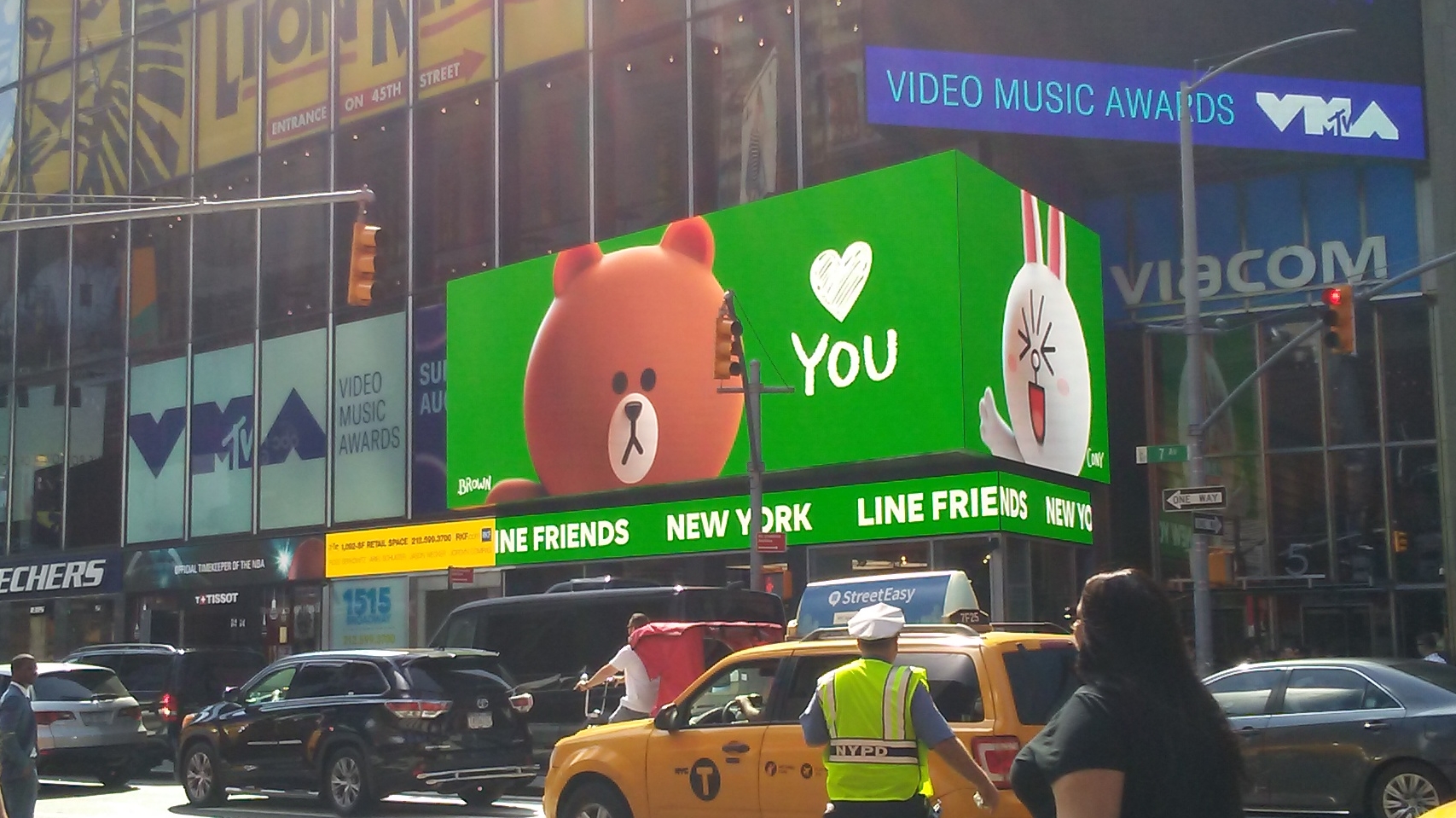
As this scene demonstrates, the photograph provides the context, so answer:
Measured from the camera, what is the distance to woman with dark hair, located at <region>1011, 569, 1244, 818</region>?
3.84m

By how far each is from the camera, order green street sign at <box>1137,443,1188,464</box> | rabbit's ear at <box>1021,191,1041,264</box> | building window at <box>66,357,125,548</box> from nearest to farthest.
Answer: green street sign at <box>1137,443,1188,464</box> < rabbit's ear at <box>1021,191,1041,264</box> < building window at <box>66,357,125,548</box>

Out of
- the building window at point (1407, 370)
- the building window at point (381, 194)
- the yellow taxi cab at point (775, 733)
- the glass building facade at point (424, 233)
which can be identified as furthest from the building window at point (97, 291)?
the yellow taxi cab at point (775, 733)

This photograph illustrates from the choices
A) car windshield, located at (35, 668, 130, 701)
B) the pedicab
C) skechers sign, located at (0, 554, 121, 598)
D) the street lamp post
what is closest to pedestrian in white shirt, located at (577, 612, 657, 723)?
the pedicab

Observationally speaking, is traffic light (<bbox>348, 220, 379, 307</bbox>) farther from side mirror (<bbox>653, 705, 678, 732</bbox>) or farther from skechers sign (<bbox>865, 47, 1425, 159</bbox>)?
skechers sign (<bbox>865, 47, 1425, 159</bbox>)

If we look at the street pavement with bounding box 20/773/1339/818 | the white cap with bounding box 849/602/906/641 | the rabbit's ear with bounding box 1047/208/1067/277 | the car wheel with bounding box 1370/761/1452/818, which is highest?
the rabbit's ear with bounding box 1047/208/1067/277

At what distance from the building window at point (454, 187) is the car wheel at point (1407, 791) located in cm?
2499

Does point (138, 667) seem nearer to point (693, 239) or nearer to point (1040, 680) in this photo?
point (693, 239)

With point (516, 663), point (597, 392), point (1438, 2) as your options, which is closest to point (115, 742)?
point (516, 663)

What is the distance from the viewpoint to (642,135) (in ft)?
110

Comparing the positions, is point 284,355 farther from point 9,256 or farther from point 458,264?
point 9,256

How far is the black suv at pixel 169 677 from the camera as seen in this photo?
22.6m

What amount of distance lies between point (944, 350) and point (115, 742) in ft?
43.5

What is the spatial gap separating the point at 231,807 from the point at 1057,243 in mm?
17404

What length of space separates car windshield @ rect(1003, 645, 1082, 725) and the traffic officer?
87.2 inches
